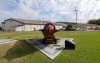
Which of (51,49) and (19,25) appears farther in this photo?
(19,25)

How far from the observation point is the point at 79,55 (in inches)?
532

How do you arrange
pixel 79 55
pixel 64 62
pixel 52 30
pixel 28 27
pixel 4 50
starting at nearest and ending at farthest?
pixel 64 62
pixel 79 55
pixel 4 50
pixel 52 30
pixel 28 27

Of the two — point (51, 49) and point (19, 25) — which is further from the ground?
point (19, 25)

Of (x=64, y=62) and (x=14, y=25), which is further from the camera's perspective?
(x=14, y=25)

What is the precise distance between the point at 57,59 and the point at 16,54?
369 cm

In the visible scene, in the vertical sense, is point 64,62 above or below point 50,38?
below

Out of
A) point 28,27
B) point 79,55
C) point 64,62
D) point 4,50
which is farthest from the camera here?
point 28,27

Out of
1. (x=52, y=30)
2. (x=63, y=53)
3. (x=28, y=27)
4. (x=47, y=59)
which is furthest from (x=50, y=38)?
(x=28, y=27)

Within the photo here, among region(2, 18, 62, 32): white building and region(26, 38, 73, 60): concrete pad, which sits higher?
region(2, 18, 62, 32): white building

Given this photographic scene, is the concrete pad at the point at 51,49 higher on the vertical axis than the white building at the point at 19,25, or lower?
lower

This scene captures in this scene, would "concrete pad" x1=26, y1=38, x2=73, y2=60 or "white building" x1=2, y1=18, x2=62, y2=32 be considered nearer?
"concrete pad" x1=26, y1=38, x2=73, y2=60

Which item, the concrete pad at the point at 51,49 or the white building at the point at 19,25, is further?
the white building at the point at 19,25

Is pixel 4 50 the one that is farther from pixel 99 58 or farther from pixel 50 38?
pixel 99 58

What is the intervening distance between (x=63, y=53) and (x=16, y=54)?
398cm
